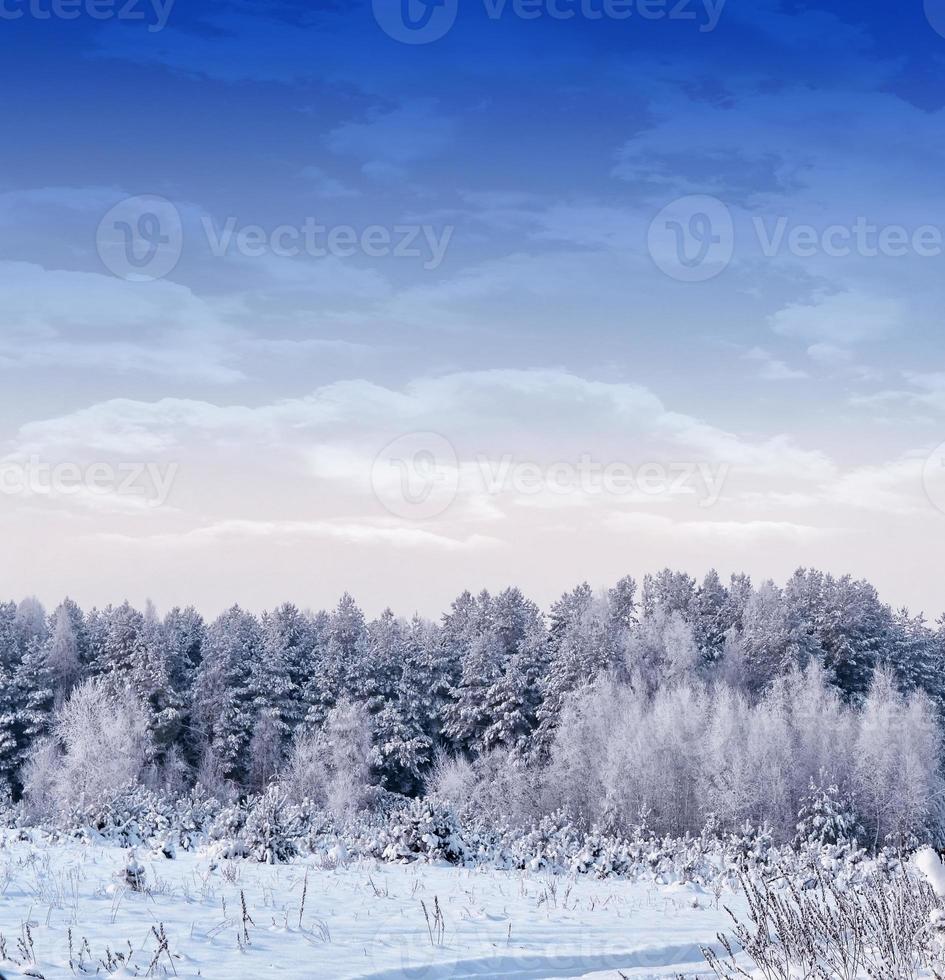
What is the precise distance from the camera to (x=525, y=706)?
61.0 meters

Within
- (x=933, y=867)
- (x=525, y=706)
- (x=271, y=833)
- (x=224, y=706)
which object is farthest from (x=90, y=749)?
(x=933, y=867)

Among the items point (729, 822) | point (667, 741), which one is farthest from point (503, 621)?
point (729, 822)

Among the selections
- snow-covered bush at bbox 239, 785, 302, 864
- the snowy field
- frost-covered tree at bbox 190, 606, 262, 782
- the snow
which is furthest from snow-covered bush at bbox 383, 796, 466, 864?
frost-covered tree at bbox 190, 606, 262, 782

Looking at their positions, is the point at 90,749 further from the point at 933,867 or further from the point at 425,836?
the point at 933,867

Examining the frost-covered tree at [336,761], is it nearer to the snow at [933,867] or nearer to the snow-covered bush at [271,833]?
the snow-covered bush at [271,833]

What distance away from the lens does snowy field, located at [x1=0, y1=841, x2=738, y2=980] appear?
7.83m

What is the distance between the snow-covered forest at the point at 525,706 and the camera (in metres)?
48.2

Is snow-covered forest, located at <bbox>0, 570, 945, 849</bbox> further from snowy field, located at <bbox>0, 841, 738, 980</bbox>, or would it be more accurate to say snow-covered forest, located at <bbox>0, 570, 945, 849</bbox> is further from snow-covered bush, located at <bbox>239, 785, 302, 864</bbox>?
snowy field, located at <bbox>0, 841, 738, 980</bbox>

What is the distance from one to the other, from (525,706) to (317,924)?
52.6 metres

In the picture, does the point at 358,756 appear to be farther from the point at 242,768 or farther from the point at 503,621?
the point at 503,621

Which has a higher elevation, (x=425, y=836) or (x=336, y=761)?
(x=425, y=836)

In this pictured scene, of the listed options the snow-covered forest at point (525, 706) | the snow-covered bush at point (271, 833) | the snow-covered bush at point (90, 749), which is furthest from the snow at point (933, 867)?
the snow-covered bush at point (90, 749)

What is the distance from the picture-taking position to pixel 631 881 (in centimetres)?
1588

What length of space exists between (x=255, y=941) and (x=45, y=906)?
7.85ft
